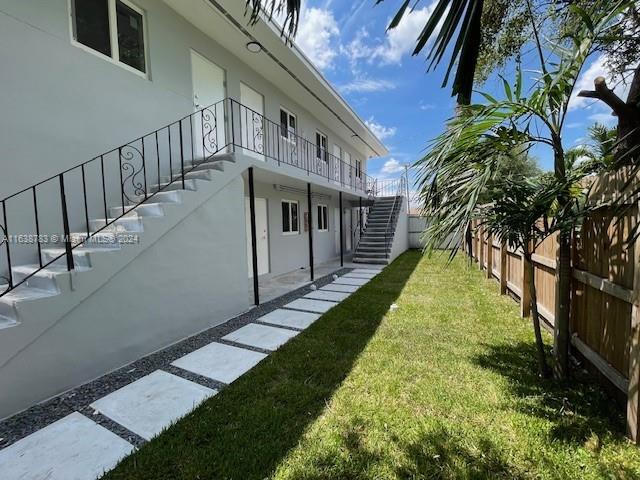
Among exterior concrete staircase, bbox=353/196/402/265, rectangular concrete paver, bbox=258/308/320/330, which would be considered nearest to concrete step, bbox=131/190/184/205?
rectangular concrete paver, bbox=258/308/320/330

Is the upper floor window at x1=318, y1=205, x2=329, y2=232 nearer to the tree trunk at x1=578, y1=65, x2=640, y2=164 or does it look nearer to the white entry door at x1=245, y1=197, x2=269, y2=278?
the white entry door at x1=245, y1=197, x2=269, y2=278

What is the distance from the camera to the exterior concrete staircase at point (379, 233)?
1166 centimetres

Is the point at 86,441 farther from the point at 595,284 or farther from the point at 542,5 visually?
the point at 542,5

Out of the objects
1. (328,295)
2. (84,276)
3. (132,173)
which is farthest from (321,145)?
(84,276)

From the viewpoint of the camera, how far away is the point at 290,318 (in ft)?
16.9

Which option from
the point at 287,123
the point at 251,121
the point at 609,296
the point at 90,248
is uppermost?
the point at 287,123

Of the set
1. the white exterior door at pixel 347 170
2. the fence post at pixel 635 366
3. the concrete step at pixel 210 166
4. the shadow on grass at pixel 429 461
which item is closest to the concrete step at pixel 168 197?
the concrete step at pixel 210 166

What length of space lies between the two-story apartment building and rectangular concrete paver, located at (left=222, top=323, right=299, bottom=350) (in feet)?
2.05

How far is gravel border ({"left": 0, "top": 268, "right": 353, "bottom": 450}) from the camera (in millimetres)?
2395

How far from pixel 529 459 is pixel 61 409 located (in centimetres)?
371

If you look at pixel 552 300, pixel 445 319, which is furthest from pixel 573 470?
pixel 445 319

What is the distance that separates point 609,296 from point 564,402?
0.97m

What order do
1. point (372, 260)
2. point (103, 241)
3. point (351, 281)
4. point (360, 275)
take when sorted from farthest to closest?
1. point (372, 260)
2. point (360, 275)
3. point (351, 281)
4. point (103, 241)

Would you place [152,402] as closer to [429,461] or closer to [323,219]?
[429,461]
